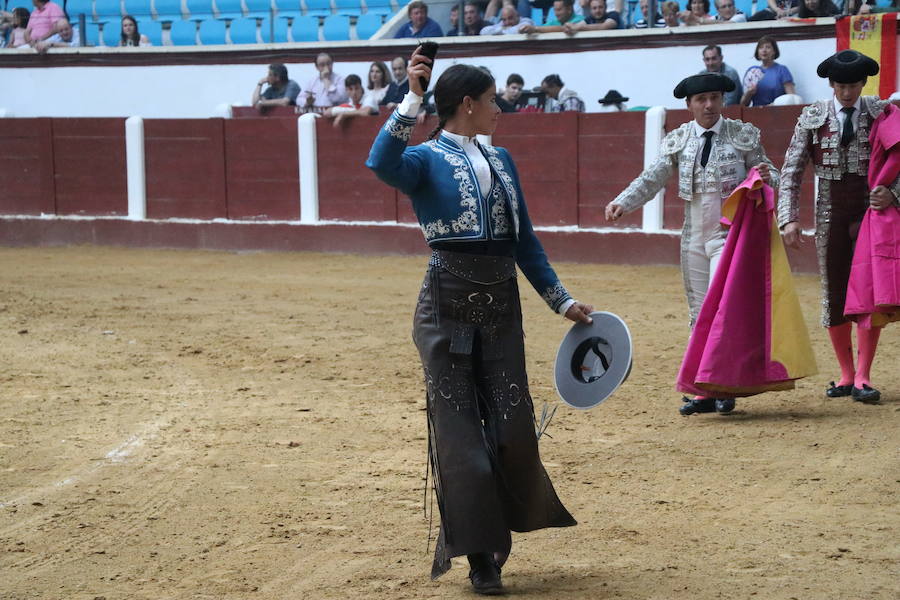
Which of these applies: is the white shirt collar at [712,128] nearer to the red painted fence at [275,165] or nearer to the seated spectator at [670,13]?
the red painted fence at [275,165]

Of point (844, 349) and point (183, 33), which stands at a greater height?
point (183, 33)

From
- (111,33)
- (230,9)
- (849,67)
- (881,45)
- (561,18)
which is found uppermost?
(230,9)

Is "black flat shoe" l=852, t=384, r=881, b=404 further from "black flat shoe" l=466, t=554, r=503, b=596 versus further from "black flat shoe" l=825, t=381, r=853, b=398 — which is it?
"black flat shoe" l=466, t=554, r=503, b=596

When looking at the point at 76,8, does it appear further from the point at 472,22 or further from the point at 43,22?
the point at 472,22

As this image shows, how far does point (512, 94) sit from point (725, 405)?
7065mm

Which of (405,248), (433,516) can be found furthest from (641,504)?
(405,248)

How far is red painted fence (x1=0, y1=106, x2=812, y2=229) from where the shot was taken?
37.3 ft

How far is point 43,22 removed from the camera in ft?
54.4

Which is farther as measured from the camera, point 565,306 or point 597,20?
point 597,20

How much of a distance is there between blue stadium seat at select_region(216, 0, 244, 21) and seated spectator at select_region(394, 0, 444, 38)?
4.01 m

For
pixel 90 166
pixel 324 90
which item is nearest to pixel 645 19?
pixel 324 90

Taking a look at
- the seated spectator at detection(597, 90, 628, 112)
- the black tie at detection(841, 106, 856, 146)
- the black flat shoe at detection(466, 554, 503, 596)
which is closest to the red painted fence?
the seated spectator at detection(597, 90, 628, 112)

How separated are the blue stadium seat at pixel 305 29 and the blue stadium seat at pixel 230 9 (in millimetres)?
1334

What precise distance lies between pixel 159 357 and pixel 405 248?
5.52 m
